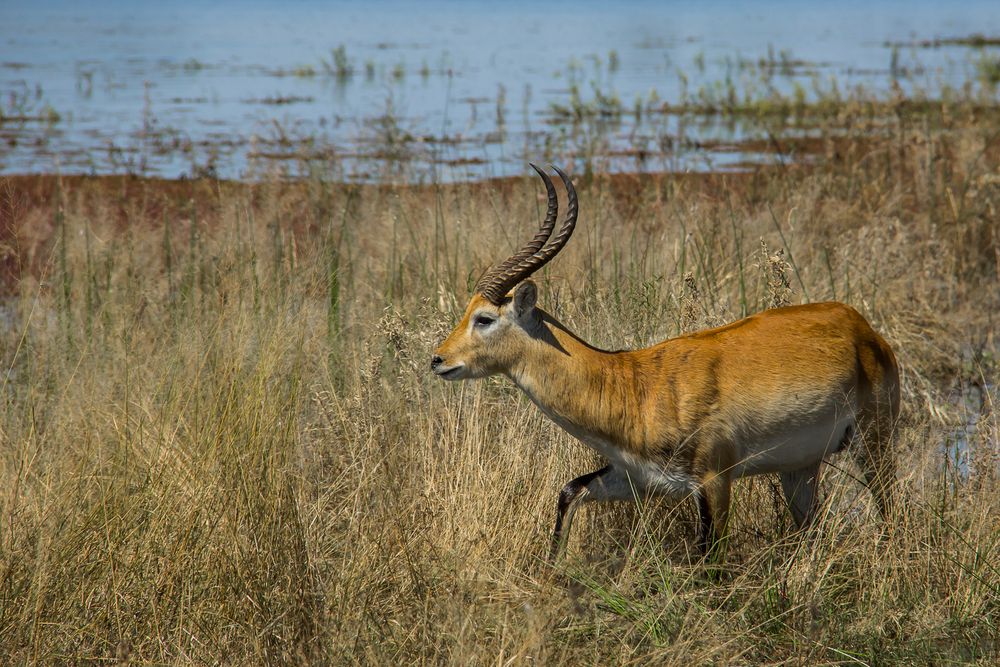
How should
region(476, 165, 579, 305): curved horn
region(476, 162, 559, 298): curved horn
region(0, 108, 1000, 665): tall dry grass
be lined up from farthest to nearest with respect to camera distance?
region(476, 162, 559, 298): curved horn < region(476, 165, 579, 305): curved horn < region(0, 108, 1000, 665): tall dry grass

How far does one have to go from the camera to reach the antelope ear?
495 cm

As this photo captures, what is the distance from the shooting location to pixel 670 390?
195 inches

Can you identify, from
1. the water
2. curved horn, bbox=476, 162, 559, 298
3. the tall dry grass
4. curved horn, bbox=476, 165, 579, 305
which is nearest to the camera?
the tall dry grass

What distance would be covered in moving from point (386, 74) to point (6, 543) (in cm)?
2372

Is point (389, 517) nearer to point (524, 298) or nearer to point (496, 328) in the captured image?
point (496, 328)

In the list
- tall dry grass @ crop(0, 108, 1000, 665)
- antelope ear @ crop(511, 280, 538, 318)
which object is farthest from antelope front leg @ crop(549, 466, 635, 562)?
antelope ear @ crop(511, 280, 538, 318)

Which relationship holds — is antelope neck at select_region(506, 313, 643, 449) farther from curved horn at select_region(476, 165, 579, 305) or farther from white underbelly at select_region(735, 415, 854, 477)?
white underbelly at select_region(735, 415, 854, 477)

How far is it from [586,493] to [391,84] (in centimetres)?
2129

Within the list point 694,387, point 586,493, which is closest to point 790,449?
point 694,387

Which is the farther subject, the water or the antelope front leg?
the water

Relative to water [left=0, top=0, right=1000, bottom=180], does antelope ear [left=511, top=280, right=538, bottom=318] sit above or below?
below

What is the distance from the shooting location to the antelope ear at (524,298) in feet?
16.2

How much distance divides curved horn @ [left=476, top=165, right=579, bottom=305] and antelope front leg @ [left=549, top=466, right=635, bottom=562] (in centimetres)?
83

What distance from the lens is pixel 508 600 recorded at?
4.67 m
